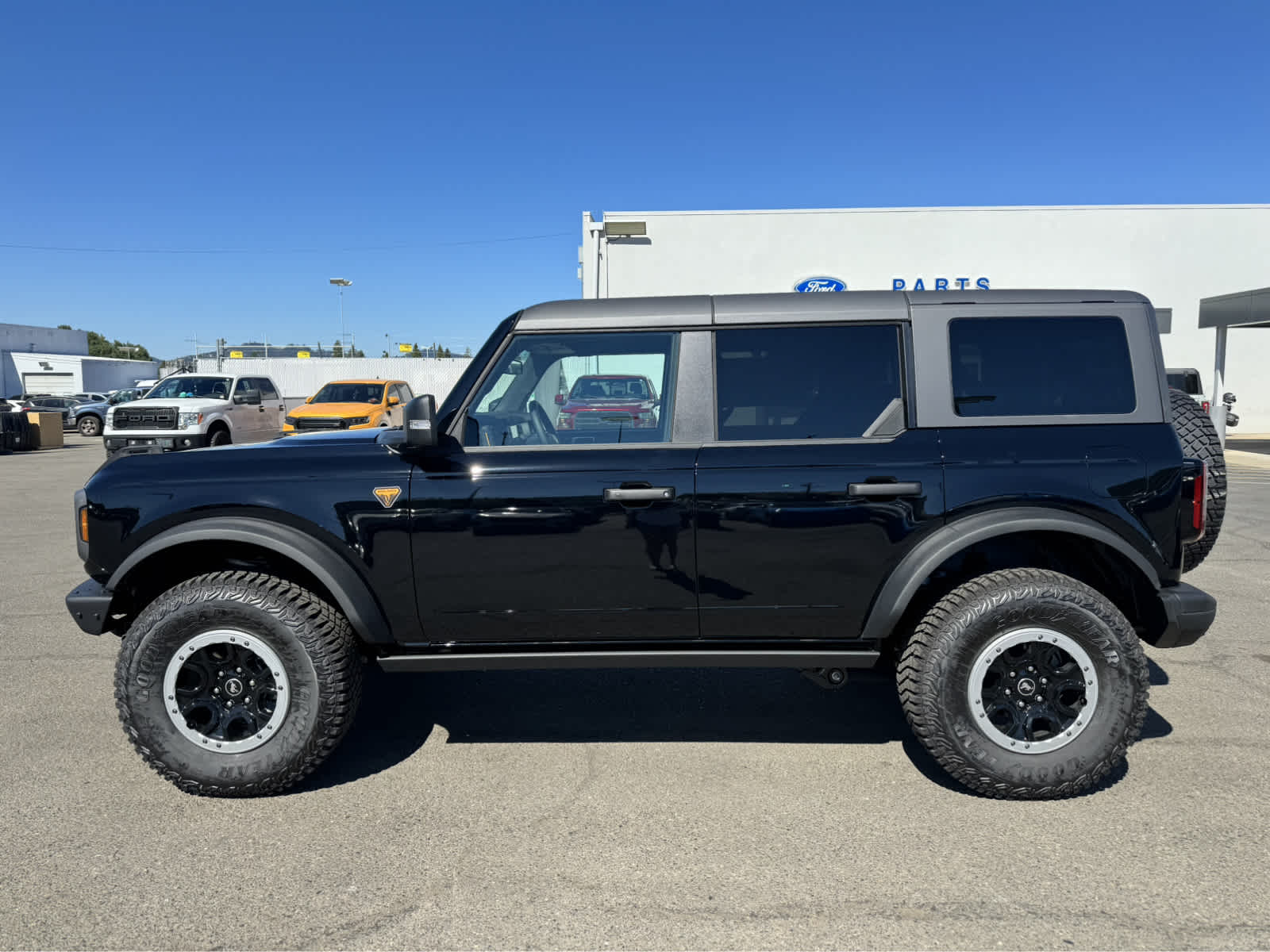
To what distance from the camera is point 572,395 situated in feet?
11.2

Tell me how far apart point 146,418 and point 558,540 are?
14.8m

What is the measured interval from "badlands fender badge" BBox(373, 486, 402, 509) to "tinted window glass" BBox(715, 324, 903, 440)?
1.27 m

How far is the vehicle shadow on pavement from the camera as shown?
3.65m

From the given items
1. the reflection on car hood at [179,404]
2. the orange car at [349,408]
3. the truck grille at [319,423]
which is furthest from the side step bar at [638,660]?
the reflection on car hood at [179,404]

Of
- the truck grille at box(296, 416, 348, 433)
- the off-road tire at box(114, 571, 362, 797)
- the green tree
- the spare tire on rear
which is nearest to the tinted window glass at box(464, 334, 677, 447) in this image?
the off-road tire at box(114, 571, 362, 797)

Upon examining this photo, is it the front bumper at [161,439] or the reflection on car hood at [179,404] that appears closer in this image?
the front bumper at [161,439]

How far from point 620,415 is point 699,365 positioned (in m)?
0.37

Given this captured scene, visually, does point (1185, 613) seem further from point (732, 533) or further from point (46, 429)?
point (46, 429)

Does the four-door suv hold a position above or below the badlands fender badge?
above

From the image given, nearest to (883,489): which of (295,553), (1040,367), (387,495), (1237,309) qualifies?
(1040,367)

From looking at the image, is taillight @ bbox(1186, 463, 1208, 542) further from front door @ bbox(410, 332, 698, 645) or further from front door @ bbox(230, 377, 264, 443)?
front door @ bbox(230, 377, 264, 443)

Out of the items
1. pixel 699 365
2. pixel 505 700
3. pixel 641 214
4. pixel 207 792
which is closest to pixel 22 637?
pixel 207 792

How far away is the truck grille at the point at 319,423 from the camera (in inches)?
578

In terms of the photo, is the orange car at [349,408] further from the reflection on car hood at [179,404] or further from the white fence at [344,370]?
the white fence at [344,370]
